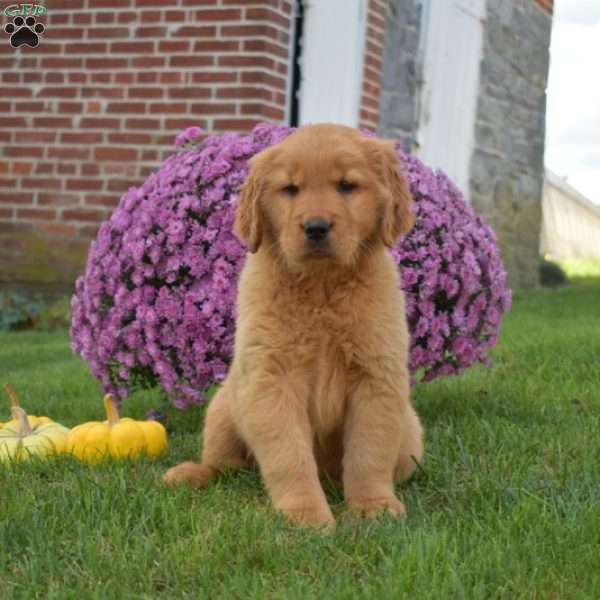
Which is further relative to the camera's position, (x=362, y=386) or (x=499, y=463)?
(x=499, y=463)

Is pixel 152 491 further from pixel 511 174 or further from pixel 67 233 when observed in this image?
pixel 511 174

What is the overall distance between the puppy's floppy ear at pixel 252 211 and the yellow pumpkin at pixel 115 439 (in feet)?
3.56

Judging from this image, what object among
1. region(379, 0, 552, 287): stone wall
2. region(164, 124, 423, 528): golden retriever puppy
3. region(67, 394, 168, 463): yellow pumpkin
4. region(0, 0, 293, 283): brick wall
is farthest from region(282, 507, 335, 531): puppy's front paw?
region(379, 0, 552, 287): stone wall

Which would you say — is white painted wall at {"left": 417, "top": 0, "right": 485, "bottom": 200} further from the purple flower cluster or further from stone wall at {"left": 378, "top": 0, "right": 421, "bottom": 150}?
the purple flower cluster

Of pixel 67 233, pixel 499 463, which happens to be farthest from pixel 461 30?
pixel 499 463

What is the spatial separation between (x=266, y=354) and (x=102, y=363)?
1.87 meters

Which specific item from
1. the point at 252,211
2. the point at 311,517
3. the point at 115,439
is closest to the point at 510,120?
the point at 115,439

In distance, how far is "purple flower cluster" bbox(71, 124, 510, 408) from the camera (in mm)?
4617

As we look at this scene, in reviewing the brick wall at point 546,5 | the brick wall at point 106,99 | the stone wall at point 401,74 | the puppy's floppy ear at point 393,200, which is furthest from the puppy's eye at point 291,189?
the brick wall at point 546,5

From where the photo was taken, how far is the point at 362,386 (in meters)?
3.29

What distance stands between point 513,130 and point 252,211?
415 inches

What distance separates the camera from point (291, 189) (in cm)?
323

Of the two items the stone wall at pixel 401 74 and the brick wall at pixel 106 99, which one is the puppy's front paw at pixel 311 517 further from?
the stone wall at pixel 401 74

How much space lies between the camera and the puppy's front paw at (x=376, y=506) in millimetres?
3150
